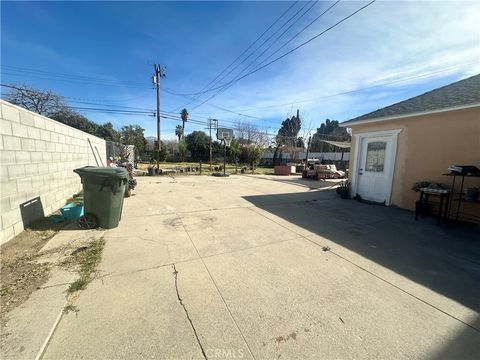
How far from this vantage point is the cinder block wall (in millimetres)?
3389

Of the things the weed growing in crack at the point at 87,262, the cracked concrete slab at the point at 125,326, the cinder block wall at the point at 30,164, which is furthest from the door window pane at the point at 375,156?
the cinder block wall at the point at 30,164

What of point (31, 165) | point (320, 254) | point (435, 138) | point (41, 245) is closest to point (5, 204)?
point (41, 245)

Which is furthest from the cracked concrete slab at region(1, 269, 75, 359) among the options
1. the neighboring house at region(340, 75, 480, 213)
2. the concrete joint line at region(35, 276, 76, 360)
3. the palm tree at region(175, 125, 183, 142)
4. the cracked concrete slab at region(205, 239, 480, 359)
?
the palm tree at region(175, 125, 183, 142)

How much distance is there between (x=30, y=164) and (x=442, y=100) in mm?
9673

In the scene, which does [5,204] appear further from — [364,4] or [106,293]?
[364,4]

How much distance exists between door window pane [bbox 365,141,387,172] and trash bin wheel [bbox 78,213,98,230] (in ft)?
26.4

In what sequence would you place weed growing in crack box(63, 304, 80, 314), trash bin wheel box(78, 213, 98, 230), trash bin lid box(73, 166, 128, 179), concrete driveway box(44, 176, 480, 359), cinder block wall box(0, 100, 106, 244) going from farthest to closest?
trash bin wheel box(78, 213, 98, 230)
trash bin lid box(73, 166, 128, 179)
cinder block wall box(0, 100, 106, 244)
weed growing in crack box(63, 304, 80, 314)
concrete driveway box(44, 176, 480, 359)

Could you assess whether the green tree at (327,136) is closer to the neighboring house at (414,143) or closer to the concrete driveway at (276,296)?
the neighboring house at (414,143)

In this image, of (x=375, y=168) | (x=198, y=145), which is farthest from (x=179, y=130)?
(x=375, y=168)

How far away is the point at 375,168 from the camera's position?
7.49 m

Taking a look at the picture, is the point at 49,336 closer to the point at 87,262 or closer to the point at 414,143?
the point at 87,262

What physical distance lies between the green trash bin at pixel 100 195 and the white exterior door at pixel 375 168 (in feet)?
24.3

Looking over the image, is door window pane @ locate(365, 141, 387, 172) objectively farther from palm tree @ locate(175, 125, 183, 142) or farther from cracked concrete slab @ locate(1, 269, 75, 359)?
palm tree @ locate(175, 125, 183, 142)

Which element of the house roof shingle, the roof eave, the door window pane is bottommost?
the door window pane
